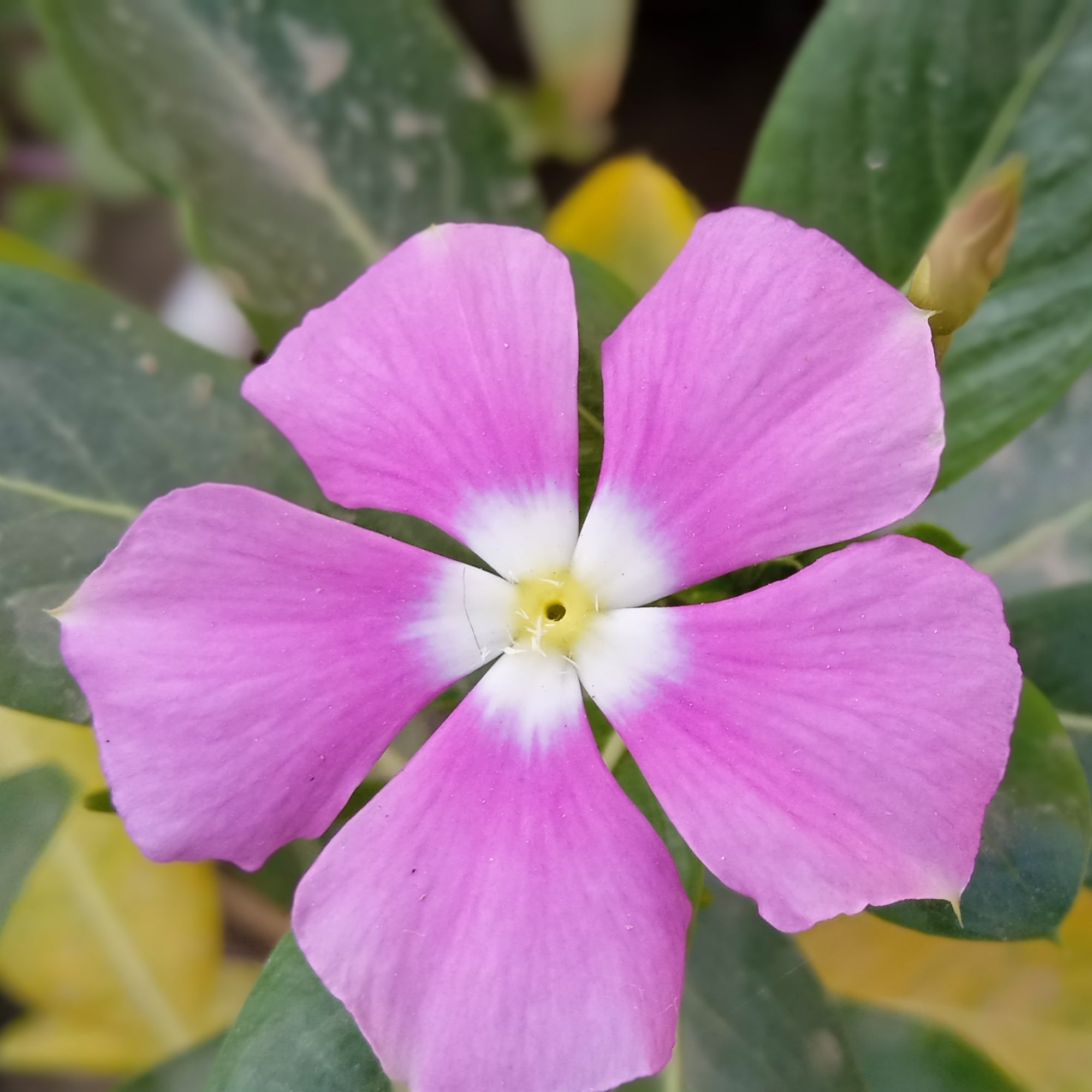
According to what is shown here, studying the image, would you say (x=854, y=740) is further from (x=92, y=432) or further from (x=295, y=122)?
(x=295, y=122)

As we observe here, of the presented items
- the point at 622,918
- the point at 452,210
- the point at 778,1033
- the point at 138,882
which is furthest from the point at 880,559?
the point at 138,882

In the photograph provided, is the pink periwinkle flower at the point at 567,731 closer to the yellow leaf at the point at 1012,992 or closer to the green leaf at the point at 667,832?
the green leaf at the point at 667,832

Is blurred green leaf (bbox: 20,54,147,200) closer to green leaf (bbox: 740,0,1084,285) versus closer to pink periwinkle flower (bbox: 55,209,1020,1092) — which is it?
green leaf (bbox: 740,0,1084,285)

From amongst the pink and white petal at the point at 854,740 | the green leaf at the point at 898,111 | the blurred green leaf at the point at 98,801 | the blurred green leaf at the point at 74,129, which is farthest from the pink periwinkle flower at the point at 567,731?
the blurred green leaf at the point at 74,129

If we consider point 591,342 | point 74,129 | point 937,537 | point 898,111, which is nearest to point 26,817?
point 591,342

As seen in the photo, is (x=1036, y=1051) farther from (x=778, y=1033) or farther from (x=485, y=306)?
(x=485, y=306)
